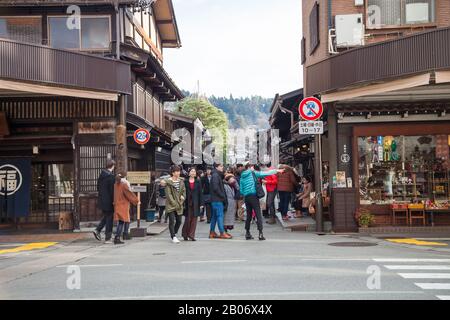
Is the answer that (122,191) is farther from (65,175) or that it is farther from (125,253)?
(65,175)

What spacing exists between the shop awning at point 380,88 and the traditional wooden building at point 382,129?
0.13 feet

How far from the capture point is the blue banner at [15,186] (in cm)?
1869

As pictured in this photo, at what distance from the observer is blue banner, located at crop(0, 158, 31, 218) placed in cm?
1869

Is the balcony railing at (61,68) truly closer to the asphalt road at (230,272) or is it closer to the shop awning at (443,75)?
the asphalt road at (230,272)

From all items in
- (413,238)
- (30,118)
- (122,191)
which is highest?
(30,118)

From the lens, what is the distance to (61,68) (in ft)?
52.0

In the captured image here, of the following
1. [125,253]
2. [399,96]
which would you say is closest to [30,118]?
[125,253]

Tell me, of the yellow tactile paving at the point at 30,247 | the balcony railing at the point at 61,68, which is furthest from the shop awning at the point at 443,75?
the yellow tactile paving at the point at 30,247

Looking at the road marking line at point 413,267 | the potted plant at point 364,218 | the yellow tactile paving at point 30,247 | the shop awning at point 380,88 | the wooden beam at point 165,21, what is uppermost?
the wooden beam at point 165,21

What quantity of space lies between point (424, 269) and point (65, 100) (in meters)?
13.5

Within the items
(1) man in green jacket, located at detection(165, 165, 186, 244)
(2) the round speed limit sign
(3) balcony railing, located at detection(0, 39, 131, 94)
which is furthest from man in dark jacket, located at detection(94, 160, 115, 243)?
(2) the round speed limit sign

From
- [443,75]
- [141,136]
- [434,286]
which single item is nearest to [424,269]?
[434,286]

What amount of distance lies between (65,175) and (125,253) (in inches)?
348

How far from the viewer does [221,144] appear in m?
84.8
